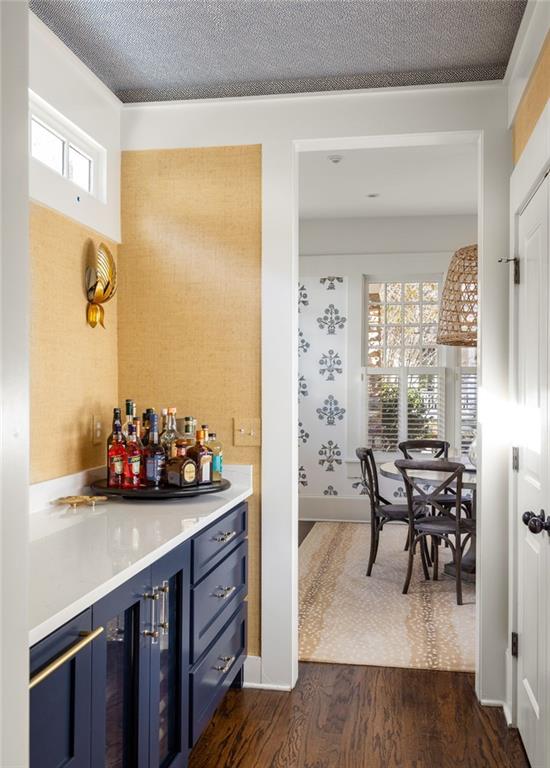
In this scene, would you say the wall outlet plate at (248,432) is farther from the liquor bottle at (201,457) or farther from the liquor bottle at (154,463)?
the liquor bottle at (154,463)

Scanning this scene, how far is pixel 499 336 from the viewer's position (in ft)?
9.83

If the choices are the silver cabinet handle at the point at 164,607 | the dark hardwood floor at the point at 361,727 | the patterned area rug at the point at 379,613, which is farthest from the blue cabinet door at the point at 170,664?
the patterned area rug at the point at 379,613

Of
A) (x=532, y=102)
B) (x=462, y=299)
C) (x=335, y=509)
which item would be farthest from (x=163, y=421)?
(x=335, y=509)

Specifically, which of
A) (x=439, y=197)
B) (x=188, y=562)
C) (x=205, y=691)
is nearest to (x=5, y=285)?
(x=188, y=562)

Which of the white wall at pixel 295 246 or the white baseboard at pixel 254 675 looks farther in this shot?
the white baseboard at pixel 254 675

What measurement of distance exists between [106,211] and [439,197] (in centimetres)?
366

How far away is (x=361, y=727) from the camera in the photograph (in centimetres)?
283

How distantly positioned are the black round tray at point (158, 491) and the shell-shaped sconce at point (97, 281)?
72cm

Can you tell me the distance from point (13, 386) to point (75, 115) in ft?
7.87

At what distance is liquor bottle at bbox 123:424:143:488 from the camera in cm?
288

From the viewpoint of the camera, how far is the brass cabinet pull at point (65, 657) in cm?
136

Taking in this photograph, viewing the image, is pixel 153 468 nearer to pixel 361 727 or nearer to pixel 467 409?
pixel 361 727

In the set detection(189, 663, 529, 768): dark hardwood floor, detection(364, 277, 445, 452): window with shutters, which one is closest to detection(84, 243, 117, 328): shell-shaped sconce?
detection(189, 663, 529, 768): dark hardwood floor

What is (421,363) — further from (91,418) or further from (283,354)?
(91,418)
